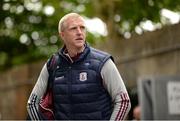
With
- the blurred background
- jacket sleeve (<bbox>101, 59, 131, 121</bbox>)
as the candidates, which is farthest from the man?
the blurred background

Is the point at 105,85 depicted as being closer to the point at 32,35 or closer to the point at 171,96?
the point at 171,96

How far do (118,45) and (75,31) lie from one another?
11.1 metres

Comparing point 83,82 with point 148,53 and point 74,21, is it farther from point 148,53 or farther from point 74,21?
point 148,53

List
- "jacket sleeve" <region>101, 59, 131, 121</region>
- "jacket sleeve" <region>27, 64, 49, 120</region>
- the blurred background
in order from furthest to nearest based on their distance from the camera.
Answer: the blurred background
"jacket sleeve" <region>27, 64, 49, 120</region>
"jacket sleeve" <region>101, 59, 131, 121</region>

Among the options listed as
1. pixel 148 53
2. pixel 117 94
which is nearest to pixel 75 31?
pixel 117 94

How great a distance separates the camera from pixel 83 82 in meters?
5.21

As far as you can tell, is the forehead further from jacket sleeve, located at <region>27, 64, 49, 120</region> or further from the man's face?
jacket sleeve, located at <region>27, 64, 49, 120</region>

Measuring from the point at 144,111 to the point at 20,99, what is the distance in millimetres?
9972

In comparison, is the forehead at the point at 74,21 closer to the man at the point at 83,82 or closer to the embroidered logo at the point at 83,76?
the man at the point at 83,82

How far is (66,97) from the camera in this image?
5.27 m

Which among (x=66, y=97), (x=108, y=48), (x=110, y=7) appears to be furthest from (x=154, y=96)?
(x=110, y=7)

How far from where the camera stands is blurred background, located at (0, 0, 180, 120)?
38.4 feet

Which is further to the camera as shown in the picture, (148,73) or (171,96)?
(148,73)

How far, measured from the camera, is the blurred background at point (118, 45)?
11711 mm
